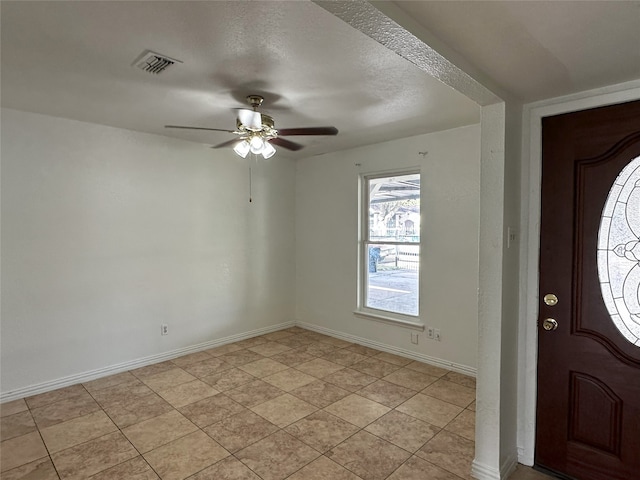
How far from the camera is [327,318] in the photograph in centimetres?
502

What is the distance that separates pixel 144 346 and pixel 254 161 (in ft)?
8.75

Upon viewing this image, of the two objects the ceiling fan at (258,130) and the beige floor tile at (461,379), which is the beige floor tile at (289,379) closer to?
the beige floor tile at (461,379)

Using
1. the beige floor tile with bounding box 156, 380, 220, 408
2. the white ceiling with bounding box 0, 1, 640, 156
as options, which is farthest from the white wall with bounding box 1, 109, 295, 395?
the beige floor tile with bounding box 156, 380, 220, 408

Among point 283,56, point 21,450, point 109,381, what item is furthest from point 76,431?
point 283,56

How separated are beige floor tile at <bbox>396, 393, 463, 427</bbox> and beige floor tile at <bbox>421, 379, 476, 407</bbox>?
0.26 feet

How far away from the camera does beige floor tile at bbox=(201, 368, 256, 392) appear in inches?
133

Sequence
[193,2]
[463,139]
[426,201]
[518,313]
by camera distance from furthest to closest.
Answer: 1. [426,201]
2. [463,139]
3. [518,313]
4. [193,2]

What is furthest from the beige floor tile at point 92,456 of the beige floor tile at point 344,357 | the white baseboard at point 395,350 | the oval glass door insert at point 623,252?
the oval glass door insert at point 623,252

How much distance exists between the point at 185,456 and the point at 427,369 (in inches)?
99.2

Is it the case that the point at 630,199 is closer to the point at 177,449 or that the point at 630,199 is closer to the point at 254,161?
the point at 177,449

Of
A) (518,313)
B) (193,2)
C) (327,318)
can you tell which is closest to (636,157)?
(518,313)

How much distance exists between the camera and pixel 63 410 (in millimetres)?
2945

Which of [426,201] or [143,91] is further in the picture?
[426,201]

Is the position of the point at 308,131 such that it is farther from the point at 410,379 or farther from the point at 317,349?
the point at 317,349
